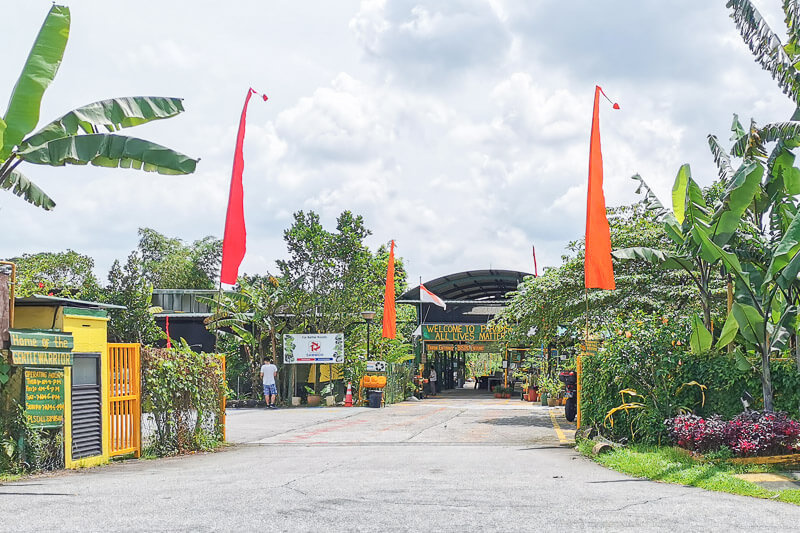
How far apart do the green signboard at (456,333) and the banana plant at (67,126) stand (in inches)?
1019

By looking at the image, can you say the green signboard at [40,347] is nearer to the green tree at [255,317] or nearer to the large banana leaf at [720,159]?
the large banana leaf at [720,159]

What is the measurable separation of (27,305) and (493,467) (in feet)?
21.8

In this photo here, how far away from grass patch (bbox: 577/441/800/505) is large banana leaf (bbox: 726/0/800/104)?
6.00 m

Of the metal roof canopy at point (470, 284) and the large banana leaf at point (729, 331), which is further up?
the metal roof canopy at point (470, 284)

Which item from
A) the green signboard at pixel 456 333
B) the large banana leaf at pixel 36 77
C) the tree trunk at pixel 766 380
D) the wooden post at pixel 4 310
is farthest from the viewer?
the green signboard at pixel 456 333

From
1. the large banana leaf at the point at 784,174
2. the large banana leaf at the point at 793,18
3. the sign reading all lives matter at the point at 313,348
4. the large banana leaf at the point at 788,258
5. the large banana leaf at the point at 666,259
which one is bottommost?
the sign reading all lives matter at the point at 313,348

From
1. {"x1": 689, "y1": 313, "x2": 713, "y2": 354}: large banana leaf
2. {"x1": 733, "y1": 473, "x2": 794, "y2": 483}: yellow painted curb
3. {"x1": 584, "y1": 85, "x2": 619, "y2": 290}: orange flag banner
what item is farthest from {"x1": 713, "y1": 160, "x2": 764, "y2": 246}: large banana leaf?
{"x1": 733, "y1": 473, "x2": 794, "y2": 483}: yellow painted curb

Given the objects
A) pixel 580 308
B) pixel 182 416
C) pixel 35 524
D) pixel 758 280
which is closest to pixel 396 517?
pixel 35 524

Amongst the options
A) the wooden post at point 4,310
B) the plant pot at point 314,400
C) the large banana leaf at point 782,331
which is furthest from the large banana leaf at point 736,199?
the plant pot at point 314,400

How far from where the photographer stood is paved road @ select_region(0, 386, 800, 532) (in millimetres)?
6723

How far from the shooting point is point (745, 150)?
45.4 ft

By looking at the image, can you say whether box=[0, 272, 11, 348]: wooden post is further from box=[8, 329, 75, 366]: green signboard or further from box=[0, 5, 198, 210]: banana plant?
box=[0, 5, 198, 210]: banana plant

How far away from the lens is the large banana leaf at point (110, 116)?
37.1 ft

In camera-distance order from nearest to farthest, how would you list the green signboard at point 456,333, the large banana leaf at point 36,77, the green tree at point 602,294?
the large banana leaf at point 36,77 < the green tree at point 602,294 < the green signboard at point 456,333
